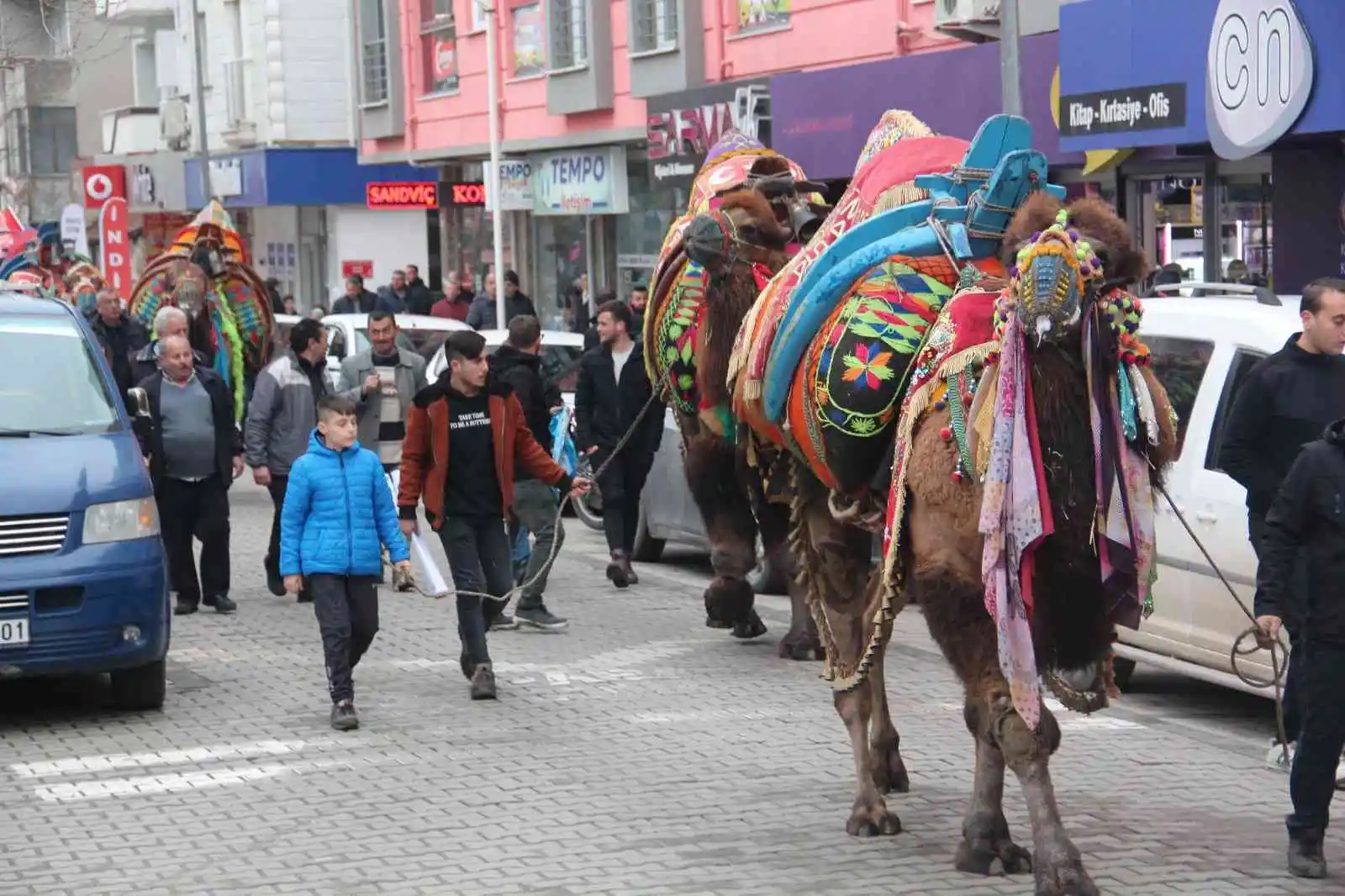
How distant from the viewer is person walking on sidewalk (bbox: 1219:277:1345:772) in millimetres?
8711

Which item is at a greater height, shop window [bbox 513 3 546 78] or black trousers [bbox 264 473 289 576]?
shop window [bbox 513 3 546 78]

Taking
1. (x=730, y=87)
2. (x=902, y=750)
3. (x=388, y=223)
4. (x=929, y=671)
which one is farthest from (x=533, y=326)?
(x=388, y=223)

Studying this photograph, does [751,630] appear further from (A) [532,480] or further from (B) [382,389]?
(B) [382,389]

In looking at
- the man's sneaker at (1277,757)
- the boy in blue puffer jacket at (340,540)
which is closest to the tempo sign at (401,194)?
the boy in blue puffer jacket at (340,540)

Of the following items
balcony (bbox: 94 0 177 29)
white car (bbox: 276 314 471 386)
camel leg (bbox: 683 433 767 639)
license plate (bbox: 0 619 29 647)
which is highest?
balcony (bbox: 94 0 177 29)

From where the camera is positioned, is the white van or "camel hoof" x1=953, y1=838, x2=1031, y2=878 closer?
"camel hoof" x1=953, y1=838, x2=1031, y2=878

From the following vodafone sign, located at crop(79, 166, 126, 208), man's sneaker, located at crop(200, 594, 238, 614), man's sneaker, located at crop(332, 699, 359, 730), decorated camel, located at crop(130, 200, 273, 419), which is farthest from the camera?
vodafone sign, located at crop(79, 166, 126, 208)

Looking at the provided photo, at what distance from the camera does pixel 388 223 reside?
4250cm

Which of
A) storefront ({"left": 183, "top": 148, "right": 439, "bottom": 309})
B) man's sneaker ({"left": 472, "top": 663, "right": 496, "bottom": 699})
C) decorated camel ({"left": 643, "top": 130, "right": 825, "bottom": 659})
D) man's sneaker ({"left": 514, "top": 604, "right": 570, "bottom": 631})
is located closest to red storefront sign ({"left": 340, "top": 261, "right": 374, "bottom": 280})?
storefront ({"left": 183, "top": 148, "right": 439, "bottom": 309})

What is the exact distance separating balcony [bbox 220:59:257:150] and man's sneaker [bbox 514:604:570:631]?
32181mm

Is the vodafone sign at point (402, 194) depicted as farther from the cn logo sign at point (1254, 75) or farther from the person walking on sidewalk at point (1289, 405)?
the person walking on sidewalk at point (1289, 405)

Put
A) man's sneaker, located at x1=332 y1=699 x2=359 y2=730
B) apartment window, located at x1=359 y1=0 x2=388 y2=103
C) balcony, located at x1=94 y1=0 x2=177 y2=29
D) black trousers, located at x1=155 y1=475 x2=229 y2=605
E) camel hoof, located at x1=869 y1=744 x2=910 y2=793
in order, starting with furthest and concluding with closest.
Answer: balcony, located at x1=94 y1=0 x2=177 y2=29 < apartment window, located at x1=359 y1=0 x2=388 y2=103 < black trousers, located at x1=155 y1=475 x2=229 y2=605 < man's sneaker, located at x1=332 y1=699 x2=359 y2=730 < camel hoof, located at x1=869 y1=744 x2=910 y2=793

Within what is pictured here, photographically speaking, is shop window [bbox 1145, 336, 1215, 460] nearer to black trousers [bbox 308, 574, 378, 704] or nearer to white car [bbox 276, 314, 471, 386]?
black trousers [bbox 308, 574, 378, 704]

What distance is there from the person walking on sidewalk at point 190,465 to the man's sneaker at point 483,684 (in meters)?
3.65
